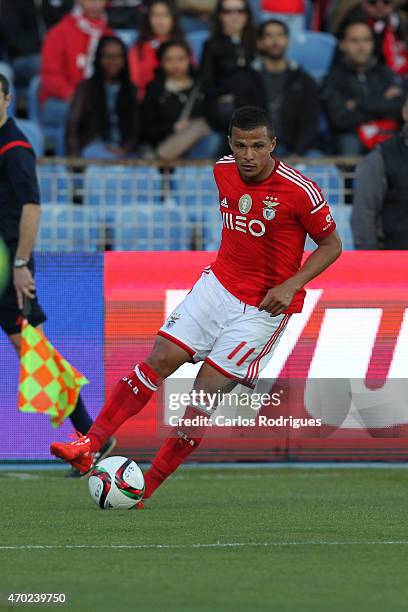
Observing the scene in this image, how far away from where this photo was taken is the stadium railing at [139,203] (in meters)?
12.8

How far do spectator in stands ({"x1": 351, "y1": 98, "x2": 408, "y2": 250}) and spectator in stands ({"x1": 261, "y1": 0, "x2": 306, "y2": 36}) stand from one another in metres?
5.66

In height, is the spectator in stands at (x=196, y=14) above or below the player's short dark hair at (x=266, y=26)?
below

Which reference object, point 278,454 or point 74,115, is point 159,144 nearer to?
point 74,115

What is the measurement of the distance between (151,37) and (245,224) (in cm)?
732

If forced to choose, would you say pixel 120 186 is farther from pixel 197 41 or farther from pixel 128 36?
pixel 128 36

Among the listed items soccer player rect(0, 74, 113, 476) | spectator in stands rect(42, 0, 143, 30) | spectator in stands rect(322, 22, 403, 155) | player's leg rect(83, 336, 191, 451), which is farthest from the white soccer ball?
spectator in stands rect(42, 0, 143, 30)

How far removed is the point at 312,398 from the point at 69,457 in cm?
300

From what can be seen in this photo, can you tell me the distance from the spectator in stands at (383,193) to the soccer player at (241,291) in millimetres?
2722

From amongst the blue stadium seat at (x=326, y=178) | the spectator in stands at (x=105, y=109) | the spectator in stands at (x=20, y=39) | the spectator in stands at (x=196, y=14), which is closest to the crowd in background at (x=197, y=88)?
the spectator in stands at (x=105, y=109)

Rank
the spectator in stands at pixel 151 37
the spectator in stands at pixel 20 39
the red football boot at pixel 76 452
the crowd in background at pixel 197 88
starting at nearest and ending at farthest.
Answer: the red football boot at pixel 76 452 < the crowd in background at pixel 197 88 < the spectator in stands at pixel 151 37 < the spectator in stands at pixel 20 39

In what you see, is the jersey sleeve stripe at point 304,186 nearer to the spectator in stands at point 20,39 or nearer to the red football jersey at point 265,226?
the red football jersey at point 265,226

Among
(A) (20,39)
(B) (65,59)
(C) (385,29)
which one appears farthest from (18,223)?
(C) (385,29)

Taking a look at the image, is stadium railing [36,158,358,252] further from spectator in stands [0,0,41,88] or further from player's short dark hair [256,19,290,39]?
spectator in stands [0,0,41,88]

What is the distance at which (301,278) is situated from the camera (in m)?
7.80
